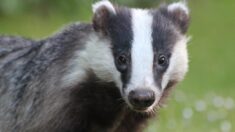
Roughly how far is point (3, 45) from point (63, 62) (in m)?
0.79

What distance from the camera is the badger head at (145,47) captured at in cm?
615

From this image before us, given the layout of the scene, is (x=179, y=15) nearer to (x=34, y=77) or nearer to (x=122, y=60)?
(x=122, y=60)

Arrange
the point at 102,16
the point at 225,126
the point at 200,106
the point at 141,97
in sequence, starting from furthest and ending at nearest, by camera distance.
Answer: the point at 200,106
the point at 225,126
the point at 102,16
the point at 141,97

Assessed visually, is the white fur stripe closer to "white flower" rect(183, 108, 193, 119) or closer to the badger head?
the badger head

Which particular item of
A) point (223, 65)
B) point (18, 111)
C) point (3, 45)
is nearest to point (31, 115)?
point (18, 111)

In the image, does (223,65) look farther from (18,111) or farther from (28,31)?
(18,111)

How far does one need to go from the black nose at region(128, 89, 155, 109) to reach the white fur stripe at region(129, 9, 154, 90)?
4 cm

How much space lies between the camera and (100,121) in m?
6.64

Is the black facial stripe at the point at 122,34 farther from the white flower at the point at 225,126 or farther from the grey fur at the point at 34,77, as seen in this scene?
the white flower at the point at 225,126

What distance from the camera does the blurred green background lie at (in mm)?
9273

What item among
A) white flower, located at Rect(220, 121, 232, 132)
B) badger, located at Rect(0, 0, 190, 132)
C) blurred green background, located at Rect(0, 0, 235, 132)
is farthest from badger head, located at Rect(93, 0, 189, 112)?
blurred green background, located at Rect(0, 0, 235, 132)

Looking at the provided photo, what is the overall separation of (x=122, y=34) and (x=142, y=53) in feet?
0.74

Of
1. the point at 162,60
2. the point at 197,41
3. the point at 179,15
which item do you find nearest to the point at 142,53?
the point at 162,60

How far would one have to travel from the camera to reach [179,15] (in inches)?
264
